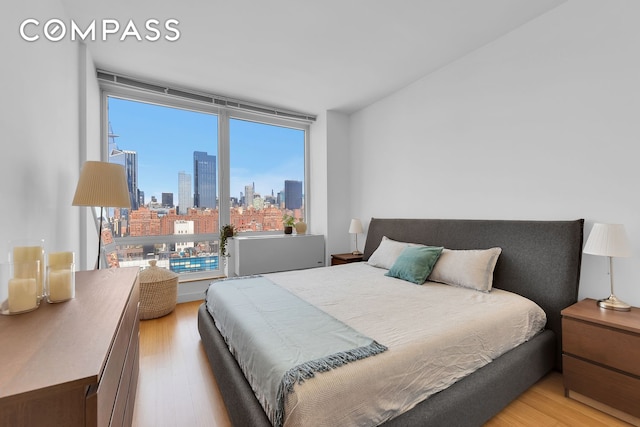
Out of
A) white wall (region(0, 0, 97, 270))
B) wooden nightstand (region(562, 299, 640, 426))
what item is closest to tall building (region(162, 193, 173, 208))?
white wall (region(0, 0, 97, 270))

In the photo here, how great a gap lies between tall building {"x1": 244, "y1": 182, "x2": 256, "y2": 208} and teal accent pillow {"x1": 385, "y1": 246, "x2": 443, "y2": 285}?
250 cm

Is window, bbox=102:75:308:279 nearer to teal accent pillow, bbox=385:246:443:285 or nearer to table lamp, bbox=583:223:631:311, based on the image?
teal accent pillow, bbox=385:246:443:285

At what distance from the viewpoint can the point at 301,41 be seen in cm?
265

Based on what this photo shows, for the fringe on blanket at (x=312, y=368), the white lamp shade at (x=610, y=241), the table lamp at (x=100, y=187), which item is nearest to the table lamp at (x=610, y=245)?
the white lamp shade at (x=610, y=241)

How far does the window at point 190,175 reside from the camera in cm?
356

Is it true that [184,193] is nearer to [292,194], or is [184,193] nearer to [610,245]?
[292,194]

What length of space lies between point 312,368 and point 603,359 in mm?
1828

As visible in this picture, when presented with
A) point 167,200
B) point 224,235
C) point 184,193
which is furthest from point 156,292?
point 184,193

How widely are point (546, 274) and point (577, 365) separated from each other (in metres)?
0.64

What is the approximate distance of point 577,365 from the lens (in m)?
1.77

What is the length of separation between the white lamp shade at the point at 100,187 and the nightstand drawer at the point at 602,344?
10.4ft

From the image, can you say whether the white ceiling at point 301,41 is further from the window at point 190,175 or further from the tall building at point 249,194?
the tall building at point 249,194

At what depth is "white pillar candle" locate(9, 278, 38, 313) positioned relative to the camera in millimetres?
999

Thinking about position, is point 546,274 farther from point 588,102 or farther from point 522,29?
point 522,29
